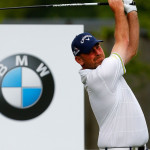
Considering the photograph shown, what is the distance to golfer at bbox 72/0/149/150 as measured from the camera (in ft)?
13.5

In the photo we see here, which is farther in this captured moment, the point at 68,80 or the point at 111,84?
the point at 68,80

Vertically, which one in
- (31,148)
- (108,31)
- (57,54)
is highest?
(108,31)

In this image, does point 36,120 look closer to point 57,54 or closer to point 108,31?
point 57,54

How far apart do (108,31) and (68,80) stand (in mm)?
3007

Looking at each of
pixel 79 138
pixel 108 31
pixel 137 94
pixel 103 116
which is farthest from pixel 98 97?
pixel 137 94

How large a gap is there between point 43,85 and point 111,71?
2.93 metres

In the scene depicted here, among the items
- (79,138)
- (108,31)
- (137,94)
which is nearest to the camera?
(79,138)

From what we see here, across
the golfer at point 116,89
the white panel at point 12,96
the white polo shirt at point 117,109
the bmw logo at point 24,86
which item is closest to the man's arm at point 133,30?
the golfer at point 116,89

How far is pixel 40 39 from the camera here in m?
6.79

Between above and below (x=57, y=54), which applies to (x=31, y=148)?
below

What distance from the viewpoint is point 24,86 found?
22.6 ft

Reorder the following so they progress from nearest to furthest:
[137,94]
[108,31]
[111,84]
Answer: [111,84] → [108,31] → [137,94]

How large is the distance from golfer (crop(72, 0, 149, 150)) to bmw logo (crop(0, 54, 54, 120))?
8.74 ft

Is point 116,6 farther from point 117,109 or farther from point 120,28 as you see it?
point 117,109
